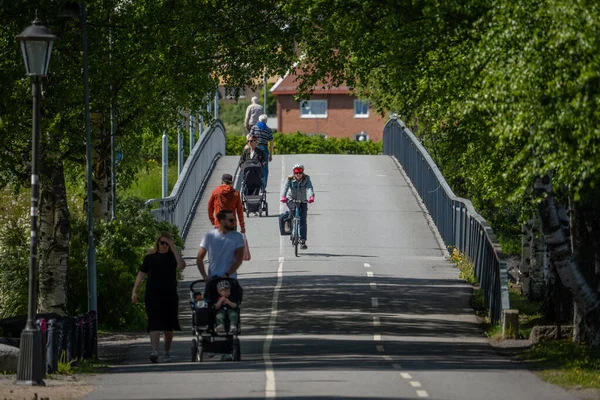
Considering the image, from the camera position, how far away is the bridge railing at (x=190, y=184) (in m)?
33.0

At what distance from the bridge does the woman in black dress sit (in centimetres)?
50

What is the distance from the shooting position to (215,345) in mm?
17781

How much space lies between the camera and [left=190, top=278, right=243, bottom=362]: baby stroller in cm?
1731

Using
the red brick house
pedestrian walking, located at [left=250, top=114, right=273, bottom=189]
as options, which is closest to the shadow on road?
pedestrian walking, located at [left=250, top=114, right=273, bottom=189]

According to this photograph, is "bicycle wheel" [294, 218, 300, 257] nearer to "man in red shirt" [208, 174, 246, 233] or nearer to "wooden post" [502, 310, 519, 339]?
"man in red shirt" [208, 174, 246, 233]

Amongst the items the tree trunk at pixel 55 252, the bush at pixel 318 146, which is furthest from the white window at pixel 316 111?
the tree trunk at pixel 55 252

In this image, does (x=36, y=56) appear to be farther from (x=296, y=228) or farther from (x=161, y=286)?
(x=296, y=228)

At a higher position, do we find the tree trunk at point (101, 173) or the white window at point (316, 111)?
the white window at point (316, 111)

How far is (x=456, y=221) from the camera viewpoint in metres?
33.1

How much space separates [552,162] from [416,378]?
2797mm

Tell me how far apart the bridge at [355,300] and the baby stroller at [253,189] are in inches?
14.4

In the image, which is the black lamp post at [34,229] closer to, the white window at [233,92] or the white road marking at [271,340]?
the white road marking at [271,340]

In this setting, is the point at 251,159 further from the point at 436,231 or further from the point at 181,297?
the point at 181,297

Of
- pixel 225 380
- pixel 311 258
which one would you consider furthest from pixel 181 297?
pixel 225 380
